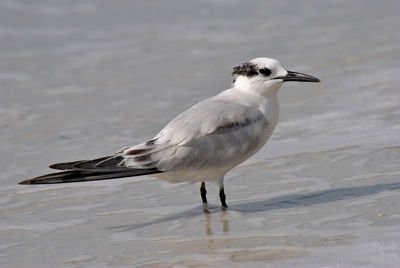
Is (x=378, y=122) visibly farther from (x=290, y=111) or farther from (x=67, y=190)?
(x=67, y=190)

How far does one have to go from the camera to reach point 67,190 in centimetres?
593

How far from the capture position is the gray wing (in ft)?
16.4

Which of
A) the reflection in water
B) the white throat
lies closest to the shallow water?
the reflection in water

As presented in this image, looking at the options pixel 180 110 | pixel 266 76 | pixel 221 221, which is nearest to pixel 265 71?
pixel 266 76

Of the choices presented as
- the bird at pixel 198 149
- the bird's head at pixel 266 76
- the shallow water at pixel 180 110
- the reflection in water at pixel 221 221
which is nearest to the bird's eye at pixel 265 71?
the bird's head at pixel 266 76

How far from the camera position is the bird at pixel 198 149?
193 inches

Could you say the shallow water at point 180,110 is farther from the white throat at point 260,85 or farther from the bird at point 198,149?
the white throat at point 260,85

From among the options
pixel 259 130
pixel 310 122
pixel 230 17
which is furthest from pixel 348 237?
pixel 230 17

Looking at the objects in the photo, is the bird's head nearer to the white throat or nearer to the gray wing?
the white throat

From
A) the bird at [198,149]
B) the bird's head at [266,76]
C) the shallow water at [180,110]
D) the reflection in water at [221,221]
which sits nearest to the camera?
the shallow water at [180,110]

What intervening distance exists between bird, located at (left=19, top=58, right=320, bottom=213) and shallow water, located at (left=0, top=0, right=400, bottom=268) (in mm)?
312

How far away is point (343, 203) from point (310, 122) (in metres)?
2.29

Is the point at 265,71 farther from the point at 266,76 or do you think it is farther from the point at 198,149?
the point at 198,149

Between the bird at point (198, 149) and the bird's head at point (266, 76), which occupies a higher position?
the bird's head at point (266, 76)
